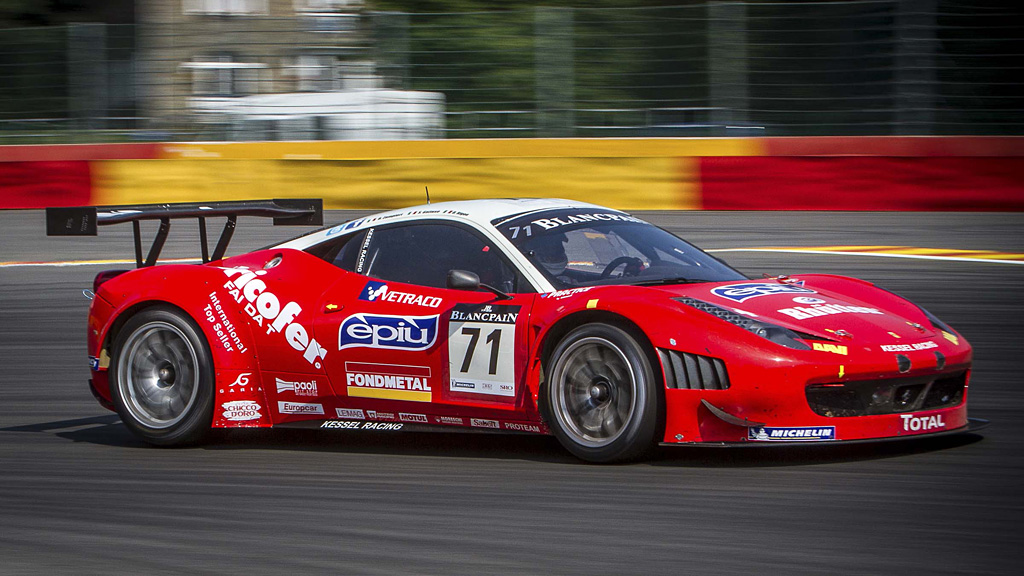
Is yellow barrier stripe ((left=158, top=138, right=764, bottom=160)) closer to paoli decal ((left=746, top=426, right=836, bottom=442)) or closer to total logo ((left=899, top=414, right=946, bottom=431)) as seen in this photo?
total logo ((left=899, top=414, right=946, bottom=431))

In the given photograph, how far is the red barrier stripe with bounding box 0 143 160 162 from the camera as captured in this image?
53.6 ft

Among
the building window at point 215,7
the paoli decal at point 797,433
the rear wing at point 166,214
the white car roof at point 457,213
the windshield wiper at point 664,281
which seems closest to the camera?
the paoli decal at point 797,433

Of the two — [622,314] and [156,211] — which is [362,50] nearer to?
[156,211]

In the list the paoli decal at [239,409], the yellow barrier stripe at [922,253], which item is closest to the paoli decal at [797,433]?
the paoli decal at [239,409]

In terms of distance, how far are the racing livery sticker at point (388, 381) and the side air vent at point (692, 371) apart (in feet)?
3.82

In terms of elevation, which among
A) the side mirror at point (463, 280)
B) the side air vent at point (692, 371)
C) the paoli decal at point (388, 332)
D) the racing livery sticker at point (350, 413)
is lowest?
the racing livery sticker at point (350, 413)

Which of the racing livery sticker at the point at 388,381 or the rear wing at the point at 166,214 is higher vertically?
the rear wing at the point at 166,214

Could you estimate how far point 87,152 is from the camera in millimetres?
16484

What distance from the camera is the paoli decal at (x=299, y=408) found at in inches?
249

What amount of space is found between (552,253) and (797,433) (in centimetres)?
145

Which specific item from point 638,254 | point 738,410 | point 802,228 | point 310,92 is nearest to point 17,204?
point 310,92

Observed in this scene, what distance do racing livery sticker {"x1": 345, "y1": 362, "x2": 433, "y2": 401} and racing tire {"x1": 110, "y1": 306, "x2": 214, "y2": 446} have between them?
781mm

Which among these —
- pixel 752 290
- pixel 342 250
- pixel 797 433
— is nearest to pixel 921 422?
pixel 797 433

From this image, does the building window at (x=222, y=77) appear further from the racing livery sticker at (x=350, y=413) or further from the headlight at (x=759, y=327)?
the headlight at (x=759, y=327)
